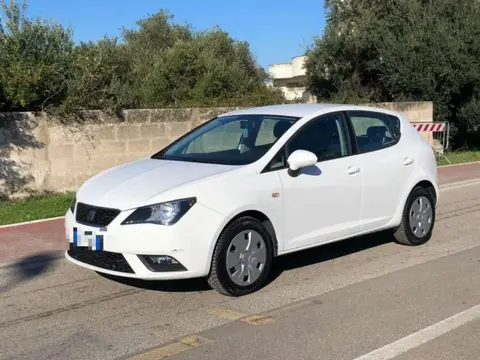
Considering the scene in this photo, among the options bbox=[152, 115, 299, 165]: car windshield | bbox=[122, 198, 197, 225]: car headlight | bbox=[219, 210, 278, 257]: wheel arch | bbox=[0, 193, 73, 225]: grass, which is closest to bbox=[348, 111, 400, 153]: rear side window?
bbox=[152, 115, 299, 165]: car windshield

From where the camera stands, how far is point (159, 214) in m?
5.26

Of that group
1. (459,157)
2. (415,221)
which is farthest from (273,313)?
(459,157)

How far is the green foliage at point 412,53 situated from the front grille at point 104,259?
53.6 ft

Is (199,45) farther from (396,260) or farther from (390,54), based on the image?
(396,260)

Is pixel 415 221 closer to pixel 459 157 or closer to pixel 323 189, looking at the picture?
pixel 323 189

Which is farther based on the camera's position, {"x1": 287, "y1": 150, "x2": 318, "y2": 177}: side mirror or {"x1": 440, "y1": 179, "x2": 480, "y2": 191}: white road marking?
{"x1": 440, "y1": 179, "x2": 480, "y2": 191}: white road marking

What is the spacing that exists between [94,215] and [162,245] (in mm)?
704

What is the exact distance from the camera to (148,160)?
260 inches

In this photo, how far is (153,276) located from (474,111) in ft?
57.3

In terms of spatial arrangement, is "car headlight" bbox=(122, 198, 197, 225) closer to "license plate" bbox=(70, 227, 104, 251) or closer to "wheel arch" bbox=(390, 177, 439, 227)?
"license plate" bbox=(70, 227, 104, 251)

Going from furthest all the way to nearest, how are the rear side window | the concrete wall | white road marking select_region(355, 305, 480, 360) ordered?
the concrete wall < the rear side window < white road marking select_region(355, 305, 480, 360)

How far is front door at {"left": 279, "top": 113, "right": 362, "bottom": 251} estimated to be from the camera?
6.04m

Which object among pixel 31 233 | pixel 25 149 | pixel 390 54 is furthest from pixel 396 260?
pixel 390 54

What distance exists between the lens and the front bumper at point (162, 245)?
5.21m
